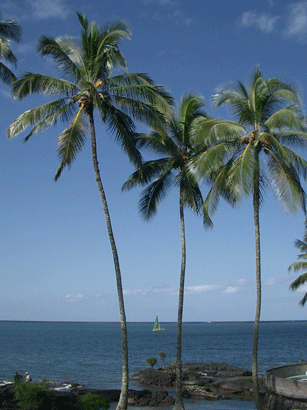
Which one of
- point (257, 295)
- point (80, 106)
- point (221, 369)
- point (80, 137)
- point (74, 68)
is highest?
point (74, 68)

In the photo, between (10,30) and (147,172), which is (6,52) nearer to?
(10,30)

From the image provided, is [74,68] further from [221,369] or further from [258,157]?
[221,369]

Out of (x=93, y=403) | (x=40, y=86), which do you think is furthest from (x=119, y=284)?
(x=40, y=86)

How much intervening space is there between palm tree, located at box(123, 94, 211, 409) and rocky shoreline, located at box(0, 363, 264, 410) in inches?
291

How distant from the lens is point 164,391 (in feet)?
86.2

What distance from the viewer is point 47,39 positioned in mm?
16641

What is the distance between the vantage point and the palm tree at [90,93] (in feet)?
55.7

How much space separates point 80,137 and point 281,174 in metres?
8.08

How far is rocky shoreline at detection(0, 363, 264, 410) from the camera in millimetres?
20156

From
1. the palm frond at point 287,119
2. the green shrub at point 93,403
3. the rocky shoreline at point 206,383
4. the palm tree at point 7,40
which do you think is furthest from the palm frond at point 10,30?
the rocky shoreline at point 206,383

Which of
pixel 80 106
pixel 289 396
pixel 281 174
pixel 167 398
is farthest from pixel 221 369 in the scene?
pixel 80 106

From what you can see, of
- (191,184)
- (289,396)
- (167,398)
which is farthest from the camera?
(167,398)

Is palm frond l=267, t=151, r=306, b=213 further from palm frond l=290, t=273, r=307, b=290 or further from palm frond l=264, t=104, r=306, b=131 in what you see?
palm frond l=290, t=273, r=307, b=290

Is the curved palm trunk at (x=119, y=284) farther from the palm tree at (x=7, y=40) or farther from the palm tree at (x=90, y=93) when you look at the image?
the palm tree at (x=7, y=40)
